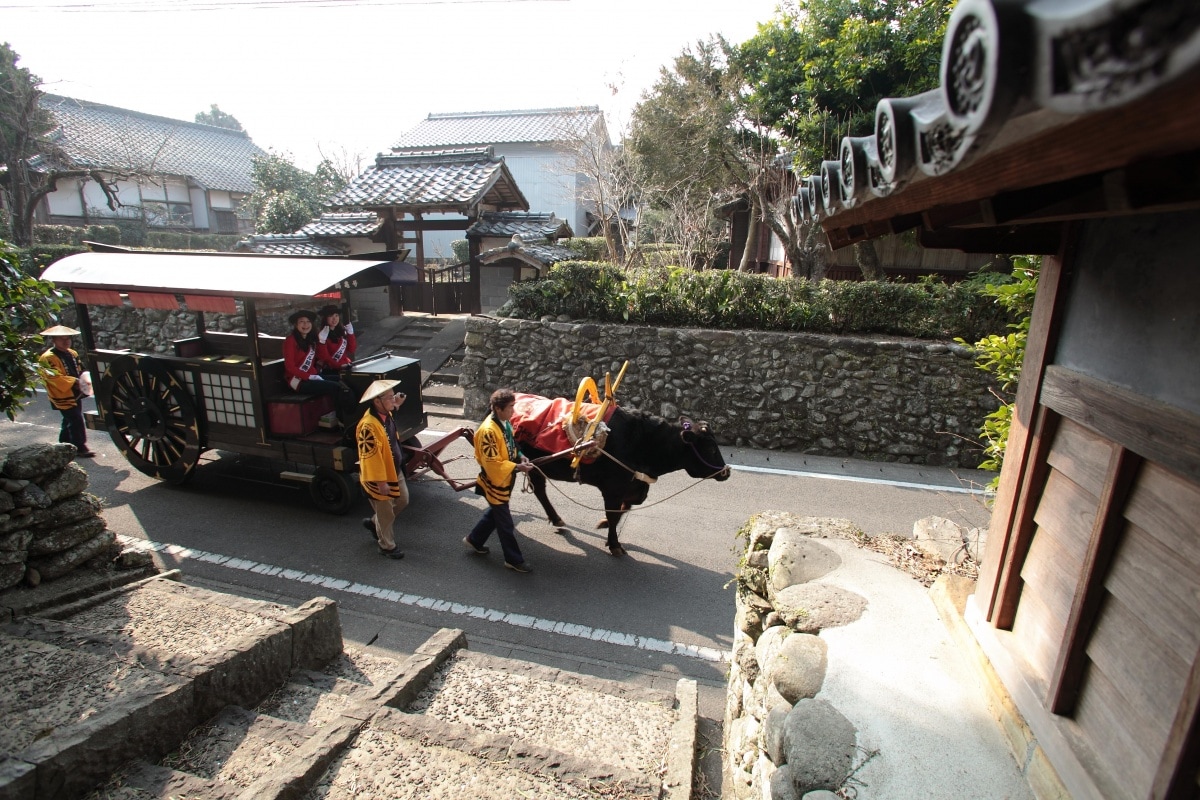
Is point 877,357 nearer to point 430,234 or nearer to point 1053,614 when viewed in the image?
point 1053,614

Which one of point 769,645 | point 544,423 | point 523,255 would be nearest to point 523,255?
point 523,255

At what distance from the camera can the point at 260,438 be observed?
7.11 meters

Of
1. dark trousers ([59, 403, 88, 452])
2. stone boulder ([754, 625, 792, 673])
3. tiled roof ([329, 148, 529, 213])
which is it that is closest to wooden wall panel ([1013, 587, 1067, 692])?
stone boulder ([754, 625, 792, 673])

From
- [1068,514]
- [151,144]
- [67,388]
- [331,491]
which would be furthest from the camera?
[151,144]

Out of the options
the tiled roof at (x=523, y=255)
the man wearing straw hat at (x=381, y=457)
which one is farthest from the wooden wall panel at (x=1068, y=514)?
the tiled roof at (x=523, y=255)

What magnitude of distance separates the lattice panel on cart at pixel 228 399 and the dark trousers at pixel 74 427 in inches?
107

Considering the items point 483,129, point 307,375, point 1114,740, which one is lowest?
point 1114,740

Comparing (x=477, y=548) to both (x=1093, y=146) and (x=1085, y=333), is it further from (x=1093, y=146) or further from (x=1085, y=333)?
(x=1093, y=146)

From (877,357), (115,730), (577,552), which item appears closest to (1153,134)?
(115,730)

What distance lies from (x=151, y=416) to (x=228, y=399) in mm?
1192

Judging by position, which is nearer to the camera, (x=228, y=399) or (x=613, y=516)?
(x=613, y=516)

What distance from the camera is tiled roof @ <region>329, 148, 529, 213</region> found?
1475 centimetres

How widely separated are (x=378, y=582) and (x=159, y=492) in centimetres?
386

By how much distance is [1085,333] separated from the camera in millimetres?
2637
